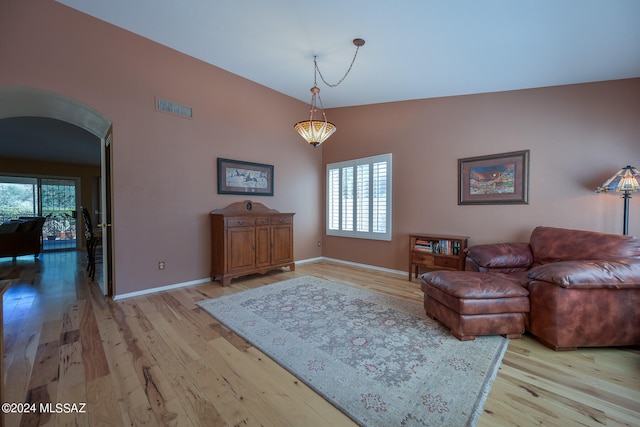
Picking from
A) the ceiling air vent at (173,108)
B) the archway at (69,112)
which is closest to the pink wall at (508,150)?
the ceiling air vent at (173,108)

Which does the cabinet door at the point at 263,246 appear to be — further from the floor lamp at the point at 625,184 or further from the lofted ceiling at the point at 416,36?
the floor lamp at the point at 625,184

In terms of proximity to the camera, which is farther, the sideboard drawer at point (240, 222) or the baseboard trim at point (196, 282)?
the sideboard drawer at point (240, 222)

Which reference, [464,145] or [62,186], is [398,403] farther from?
[62,186]

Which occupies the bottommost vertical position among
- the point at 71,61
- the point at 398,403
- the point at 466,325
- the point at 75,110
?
the point at 398,403

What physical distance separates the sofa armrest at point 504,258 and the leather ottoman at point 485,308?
69 cm

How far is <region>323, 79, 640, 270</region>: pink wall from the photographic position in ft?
10.0

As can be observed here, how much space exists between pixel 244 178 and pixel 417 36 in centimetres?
330

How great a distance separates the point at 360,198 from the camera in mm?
5207

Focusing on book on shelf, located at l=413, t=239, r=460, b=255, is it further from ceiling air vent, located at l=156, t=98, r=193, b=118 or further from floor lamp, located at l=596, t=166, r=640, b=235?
ceiling air vent, located at l=156, t=98, r=193, b=118

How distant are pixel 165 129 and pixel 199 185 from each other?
91 centimetres

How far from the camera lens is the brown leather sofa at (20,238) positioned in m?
5.61

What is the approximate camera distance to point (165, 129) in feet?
12.0

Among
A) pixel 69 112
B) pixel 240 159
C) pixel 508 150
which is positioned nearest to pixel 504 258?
pixel 508 150

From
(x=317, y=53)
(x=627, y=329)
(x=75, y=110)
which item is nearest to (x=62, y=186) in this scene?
Answer: (x=75, y=110)
